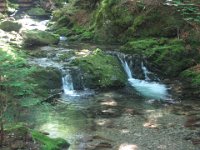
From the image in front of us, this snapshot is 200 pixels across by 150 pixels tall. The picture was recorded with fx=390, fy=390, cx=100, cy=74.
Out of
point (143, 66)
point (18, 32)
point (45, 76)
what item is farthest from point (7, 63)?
point (18, 32)

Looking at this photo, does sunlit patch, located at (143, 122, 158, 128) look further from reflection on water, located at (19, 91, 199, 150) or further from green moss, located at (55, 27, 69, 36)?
green moss, located at (55, 27, 69, 36)

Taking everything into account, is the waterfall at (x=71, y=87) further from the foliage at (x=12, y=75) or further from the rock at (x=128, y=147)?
the foliage at (x=12, y=75)

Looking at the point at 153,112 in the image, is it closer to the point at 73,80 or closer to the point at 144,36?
the point at 73,80

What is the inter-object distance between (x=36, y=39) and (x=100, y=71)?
5.82m

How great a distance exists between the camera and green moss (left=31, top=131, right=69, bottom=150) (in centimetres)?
772

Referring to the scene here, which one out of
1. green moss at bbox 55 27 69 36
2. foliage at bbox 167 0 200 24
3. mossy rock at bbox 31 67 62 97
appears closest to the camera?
mossy rock at bbox 31 67 62 97

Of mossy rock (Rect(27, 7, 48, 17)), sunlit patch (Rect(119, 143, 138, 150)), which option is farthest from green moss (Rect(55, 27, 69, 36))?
sunlit patch (Rect(119, 143, 138, 150))

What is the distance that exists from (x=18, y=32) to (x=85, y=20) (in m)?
5.21

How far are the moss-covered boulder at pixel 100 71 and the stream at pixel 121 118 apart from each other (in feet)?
1.26

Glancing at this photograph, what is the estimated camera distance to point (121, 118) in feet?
34.3

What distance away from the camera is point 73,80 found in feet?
46.6

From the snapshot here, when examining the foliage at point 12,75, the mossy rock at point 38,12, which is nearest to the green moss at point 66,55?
the foliage at point 12,75

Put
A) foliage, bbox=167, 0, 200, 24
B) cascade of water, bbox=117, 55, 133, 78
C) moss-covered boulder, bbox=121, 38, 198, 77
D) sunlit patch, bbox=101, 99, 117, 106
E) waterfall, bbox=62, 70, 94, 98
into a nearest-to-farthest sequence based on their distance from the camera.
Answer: sunlit patch, bbox=101, 99, 117, 106, waterfall, bbox=62, 70, 94, 98, moss-covered boulder, bbox=121, 38, 198, 77, cascade of water, bbox=117, 55, 133, 78, foliage, bbox=167, 0, 200, 24

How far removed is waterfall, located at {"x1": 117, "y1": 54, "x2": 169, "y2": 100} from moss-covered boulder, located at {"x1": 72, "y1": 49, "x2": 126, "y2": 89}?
1.25 feet
